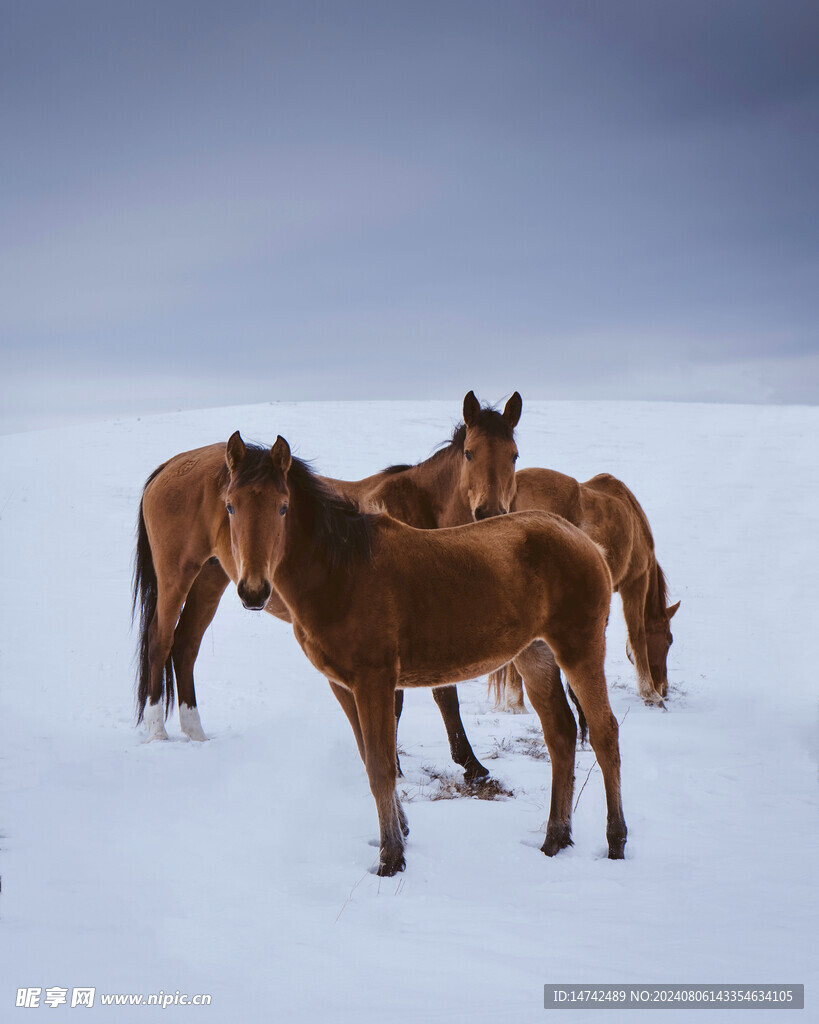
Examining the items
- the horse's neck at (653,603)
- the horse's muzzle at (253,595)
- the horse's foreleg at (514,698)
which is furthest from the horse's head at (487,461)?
the horse's neck at (653,603)

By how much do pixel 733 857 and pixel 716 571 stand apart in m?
12.5

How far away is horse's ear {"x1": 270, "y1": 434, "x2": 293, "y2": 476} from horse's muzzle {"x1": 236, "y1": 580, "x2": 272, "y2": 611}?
24.5 inches

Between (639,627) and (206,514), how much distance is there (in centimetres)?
469

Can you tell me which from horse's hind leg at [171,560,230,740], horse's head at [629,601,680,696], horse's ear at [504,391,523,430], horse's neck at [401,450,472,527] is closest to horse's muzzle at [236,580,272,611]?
horse's neck at [401,450,472,527]

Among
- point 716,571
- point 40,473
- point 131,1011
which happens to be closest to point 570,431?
point 716,571

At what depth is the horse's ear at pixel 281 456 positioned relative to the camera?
3.76 meters

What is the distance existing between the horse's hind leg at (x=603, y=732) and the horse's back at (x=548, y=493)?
353 cm

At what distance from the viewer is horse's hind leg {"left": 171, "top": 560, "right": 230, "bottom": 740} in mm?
6473

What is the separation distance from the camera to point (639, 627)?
818cm

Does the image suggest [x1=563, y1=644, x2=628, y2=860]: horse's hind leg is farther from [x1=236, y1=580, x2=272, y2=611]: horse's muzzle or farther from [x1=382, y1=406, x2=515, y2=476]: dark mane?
[x1=382, y1=406, x2=515, y2=476]: dark mane

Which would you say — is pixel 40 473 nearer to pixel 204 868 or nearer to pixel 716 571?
pixel 716 571

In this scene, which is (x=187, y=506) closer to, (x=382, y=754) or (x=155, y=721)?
(x=155, y=721)

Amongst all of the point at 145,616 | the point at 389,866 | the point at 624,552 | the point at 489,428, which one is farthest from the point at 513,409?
the point at 145,616

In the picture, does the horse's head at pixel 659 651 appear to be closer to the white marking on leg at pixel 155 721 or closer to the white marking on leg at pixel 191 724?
the white marking on leg at pixel 191 724
